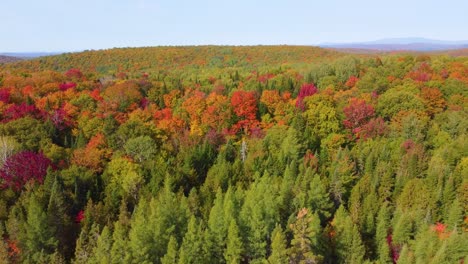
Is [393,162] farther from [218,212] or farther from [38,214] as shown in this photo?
[38,214]

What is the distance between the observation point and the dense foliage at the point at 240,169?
37000mm

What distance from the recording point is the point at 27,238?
128 ft

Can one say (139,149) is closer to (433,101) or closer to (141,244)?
(141,244)

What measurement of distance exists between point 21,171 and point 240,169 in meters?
27.7

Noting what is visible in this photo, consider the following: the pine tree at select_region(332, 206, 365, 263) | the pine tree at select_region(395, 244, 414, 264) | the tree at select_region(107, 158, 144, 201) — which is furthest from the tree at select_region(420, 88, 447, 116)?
the tree at select_region(107, 158, 144, 201)

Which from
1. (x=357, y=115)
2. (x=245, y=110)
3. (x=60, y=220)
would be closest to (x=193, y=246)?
(x=60, y=220)

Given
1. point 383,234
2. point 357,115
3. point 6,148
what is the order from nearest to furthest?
point 383,234 < point 6,148 < point 357,115

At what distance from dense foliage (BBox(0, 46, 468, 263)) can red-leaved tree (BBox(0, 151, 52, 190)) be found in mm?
160

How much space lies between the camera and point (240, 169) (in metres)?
53.0

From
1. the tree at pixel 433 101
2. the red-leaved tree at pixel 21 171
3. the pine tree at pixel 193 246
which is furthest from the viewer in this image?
the tree at pixel 433 101

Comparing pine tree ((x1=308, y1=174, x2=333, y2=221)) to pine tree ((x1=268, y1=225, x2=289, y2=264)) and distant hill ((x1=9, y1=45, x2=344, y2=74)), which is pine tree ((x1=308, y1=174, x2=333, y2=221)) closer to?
pine tree ((x1=268, y1=225, x2=289, y2=264))

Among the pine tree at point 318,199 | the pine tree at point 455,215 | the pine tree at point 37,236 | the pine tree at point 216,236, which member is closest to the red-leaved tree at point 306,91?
the pine tree at point 318,199

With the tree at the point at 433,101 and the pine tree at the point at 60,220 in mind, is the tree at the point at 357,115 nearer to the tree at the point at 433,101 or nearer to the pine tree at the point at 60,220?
the tree at the point at 433,101

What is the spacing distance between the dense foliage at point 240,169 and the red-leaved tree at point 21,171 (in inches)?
6.3
